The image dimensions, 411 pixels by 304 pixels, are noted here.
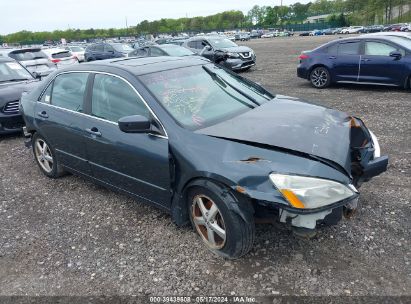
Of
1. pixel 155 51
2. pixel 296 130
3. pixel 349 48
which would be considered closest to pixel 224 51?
pixel 155 51

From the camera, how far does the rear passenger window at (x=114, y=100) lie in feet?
11.8

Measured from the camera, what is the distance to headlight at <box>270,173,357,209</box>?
8.86 ft

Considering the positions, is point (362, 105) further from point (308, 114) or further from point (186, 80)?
point (186, 80)

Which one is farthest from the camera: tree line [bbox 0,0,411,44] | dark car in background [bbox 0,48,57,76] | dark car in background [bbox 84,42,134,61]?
tree line [bbox 0,0,411,44]

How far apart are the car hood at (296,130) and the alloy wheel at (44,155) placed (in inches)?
116

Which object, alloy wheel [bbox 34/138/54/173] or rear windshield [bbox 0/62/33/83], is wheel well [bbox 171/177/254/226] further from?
rear windshield [bbox 0/62/33/83]

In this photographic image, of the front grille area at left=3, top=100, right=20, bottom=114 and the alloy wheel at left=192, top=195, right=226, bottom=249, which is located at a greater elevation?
the front grille area at left=3, top=100, right=20, bottom=114

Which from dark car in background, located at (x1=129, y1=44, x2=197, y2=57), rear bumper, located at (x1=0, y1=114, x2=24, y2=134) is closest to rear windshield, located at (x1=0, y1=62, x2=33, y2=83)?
rear bumper, located at (x1=0, y1=114, x2=24, y2=134)

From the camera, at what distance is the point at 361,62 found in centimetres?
950

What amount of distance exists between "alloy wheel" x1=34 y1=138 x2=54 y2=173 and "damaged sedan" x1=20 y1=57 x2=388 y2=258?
23.4 inches

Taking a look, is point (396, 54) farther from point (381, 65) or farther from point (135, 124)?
point (135, 124)

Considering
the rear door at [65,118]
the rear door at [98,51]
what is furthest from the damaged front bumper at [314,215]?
the rear door at [98,51]

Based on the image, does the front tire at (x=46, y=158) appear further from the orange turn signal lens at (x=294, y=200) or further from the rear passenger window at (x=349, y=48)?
the rear passenger window at (x=349, y=48)

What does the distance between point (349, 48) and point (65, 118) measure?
8.17 metres
